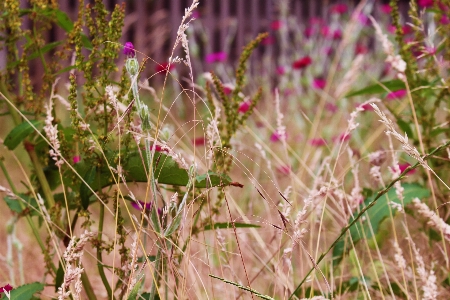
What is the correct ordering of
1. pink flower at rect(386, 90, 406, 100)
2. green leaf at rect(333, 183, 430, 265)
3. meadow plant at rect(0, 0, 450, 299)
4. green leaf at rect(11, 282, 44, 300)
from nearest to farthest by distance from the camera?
meadow plant at rect(0, 0, 450, 299)
green leaf at rect(11, 282, 44, 300)
green leaf at rect(333, 183, 430, 265)
pink flower at rect(386, 90, 406, 100)

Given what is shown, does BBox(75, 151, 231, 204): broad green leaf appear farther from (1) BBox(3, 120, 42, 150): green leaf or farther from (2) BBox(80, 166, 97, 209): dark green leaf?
(1) BBox(3, 120, 42, 150): green leaf

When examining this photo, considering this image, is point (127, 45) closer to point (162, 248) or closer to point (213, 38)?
point (162, 248)

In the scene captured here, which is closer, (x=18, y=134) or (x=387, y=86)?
(x=18, y=134)

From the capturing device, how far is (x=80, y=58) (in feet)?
3.44

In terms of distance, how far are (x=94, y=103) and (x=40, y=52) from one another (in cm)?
19

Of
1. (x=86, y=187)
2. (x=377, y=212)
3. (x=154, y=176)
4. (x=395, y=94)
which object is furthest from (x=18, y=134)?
(x=395, y=94)

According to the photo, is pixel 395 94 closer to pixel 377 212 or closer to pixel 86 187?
pixel 377 212

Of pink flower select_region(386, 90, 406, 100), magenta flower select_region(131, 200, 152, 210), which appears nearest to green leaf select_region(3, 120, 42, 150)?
magenta flower select_region(131, 200, 152, 210)

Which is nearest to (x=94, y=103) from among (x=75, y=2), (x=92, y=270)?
(x=92, y=270)

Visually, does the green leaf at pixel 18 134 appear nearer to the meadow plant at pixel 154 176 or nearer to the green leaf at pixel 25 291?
the meadow plant at pixel 154 176

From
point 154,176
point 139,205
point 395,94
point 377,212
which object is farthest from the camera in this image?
point 395,94

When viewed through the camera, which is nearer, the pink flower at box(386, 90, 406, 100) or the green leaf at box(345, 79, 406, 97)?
the green leaf at box(345, 79, 406, 97)

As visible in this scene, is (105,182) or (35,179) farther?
(35,179)

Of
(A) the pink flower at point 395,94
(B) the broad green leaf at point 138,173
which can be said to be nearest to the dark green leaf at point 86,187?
(B) the broad green leaf at point 138,173
